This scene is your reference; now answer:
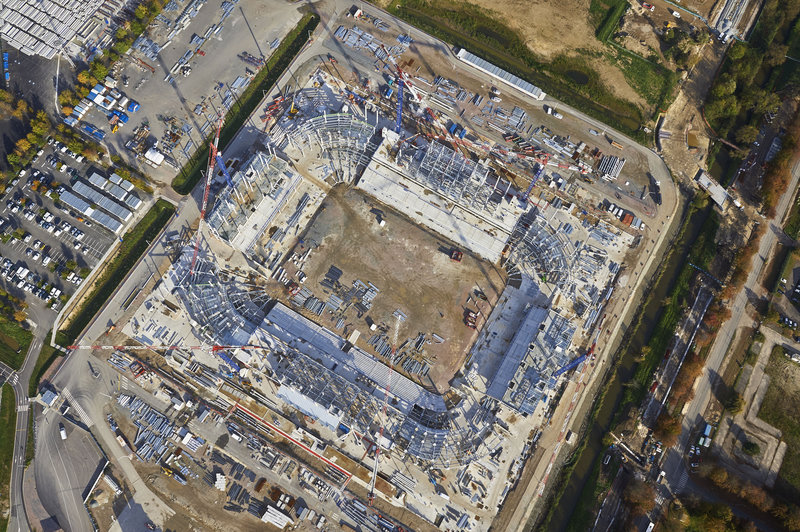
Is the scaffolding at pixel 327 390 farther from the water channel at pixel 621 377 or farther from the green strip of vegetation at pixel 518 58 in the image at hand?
the green strip of vegetation at pixel 518 58

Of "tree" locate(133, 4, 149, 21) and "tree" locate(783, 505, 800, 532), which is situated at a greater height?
"tree" locate(133, 4, 149, 21)

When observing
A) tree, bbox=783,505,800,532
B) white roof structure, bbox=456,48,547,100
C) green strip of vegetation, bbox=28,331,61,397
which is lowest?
green strip of vegetation, bbox=28,331,61,397

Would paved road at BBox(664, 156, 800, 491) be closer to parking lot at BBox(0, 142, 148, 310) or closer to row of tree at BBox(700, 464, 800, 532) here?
row of tree at BBox(700, 464, 800, 532)

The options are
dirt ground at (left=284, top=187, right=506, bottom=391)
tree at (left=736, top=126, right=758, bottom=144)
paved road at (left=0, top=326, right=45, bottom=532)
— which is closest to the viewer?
paved road at (left=0, top=326, right=45, bottom=532)

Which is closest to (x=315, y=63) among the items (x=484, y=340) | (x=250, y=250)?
(x=250, y=250)

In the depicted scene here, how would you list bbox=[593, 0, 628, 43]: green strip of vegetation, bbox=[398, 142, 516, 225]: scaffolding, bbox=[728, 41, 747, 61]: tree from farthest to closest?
bbox=[593, 0, 628, 43]: green strip of vegetation → bbox=[728, 41, 747, 61]: tree → bbox=[398, 142, 516, 225]: scaffolding

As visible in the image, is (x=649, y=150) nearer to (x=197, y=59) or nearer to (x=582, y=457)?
(x=582, y=457)

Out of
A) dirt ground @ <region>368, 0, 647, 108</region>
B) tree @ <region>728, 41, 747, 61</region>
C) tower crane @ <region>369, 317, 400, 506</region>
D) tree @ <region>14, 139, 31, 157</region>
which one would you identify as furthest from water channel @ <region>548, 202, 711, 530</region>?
tree @ <region>14, 139, 31, 157</region>

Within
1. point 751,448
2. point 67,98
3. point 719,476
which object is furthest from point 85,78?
point 751,448

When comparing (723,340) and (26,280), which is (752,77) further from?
(26,280)
